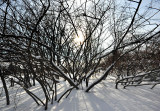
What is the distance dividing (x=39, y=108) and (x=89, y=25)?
4.49m

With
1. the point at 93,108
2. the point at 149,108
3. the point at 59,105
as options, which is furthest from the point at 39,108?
the point at 149,108

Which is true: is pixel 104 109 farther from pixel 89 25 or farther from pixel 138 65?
pixel 138 65

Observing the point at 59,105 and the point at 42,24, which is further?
the point at 42,24

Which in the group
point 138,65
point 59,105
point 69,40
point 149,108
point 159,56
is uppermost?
point 69,40

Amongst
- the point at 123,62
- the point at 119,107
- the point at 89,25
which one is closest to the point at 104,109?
the point at 119,107

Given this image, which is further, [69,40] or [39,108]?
[69,40]

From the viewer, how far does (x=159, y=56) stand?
609cm

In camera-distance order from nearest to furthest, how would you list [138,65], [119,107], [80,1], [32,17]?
[80,1] < [119,107] < [32,17] < [138,65]

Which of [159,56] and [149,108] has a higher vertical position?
[159,56]

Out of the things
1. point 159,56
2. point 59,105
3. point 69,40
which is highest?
point 69,40

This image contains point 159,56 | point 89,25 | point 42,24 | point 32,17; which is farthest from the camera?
point 159,56

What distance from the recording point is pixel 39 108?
3291mm

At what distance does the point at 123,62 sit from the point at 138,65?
160cm

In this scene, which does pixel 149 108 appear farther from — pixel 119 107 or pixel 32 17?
pixel 32 17
